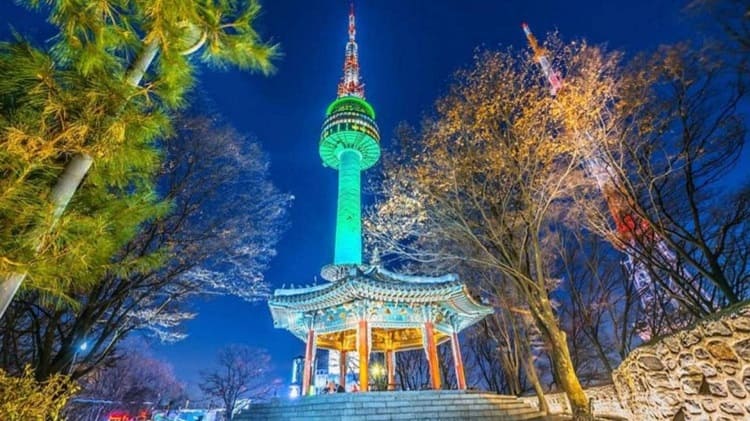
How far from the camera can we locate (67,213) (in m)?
2.91

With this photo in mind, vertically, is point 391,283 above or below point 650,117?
below

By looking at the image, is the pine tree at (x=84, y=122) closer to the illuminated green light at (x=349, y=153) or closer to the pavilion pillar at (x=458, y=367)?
the pavilion pillar at (x=458, y=367)

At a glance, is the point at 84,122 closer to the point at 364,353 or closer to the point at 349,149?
the point at 364,353

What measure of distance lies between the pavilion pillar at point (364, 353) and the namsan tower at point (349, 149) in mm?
7458

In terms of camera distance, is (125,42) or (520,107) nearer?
(125,42)

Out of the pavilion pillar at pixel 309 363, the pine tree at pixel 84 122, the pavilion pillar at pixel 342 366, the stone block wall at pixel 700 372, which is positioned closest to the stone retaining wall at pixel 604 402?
the stone block wall at pixel 700 372

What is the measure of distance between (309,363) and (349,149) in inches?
727

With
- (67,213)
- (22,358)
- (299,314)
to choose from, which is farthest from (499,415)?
(22,358)

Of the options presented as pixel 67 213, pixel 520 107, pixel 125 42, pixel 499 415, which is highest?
pixel 520 107

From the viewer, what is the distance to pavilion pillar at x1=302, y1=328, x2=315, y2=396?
42.1 ft

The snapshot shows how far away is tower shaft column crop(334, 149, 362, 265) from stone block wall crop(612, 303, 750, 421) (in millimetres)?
17691

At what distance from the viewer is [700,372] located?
2.86m

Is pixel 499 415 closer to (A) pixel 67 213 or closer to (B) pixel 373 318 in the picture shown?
(B) pixel 373 318

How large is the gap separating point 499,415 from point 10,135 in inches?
497
